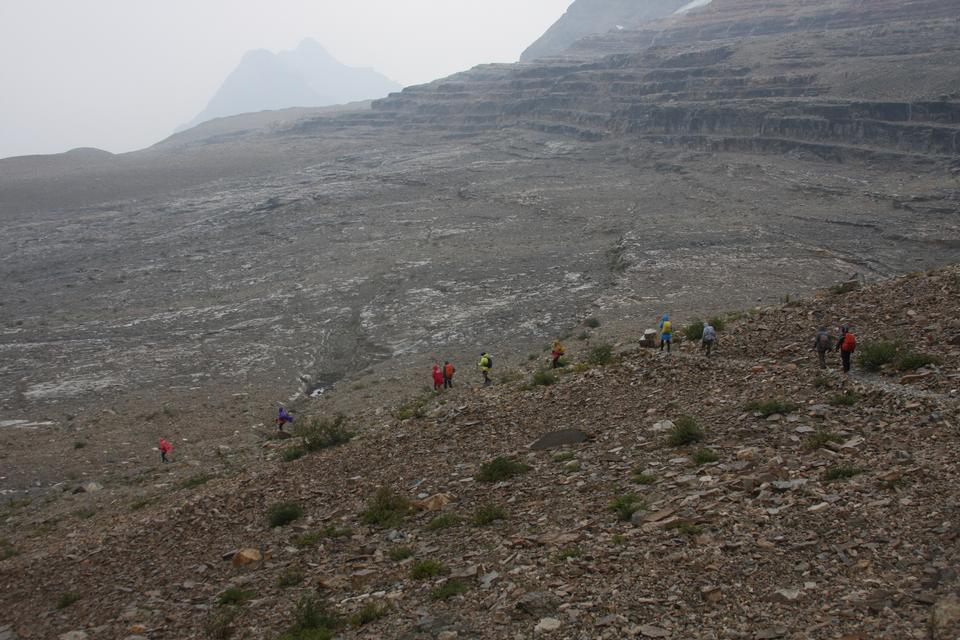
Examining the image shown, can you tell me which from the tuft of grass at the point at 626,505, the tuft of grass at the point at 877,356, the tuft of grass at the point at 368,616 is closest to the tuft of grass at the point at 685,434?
the tuft of grass at the point at 626,505

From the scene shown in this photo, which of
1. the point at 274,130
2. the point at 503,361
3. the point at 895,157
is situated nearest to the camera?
the point at 503,361

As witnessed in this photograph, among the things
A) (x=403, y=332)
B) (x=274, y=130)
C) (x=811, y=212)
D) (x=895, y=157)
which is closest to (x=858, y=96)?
(x=895, y=157)

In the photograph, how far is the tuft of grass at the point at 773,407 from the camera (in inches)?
487

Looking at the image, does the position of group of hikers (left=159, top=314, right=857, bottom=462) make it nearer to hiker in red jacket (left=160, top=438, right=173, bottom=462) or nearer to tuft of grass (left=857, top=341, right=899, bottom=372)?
hiker in red jacket (left=160, top=438, right=173, bottom=462)

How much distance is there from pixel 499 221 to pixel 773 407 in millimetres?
45638

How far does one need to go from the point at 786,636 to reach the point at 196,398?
25.7m

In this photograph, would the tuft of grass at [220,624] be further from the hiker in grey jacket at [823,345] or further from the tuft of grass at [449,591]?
the hiker in grey jacket at [823,345]

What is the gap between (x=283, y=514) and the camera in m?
12.6

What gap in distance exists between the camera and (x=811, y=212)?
1986 inches

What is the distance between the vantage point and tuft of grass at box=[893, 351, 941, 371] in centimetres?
1349

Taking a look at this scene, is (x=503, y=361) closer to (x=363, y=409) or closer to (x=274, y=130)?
(x=363, y=409)

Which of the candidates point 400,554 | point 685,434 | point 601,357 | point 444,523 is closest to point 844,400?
point 685,434

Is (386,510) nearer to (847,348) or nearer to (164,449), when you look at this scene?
(847,348)

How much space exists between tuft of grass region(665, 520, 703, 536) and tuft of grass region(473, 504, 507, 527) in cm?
277
